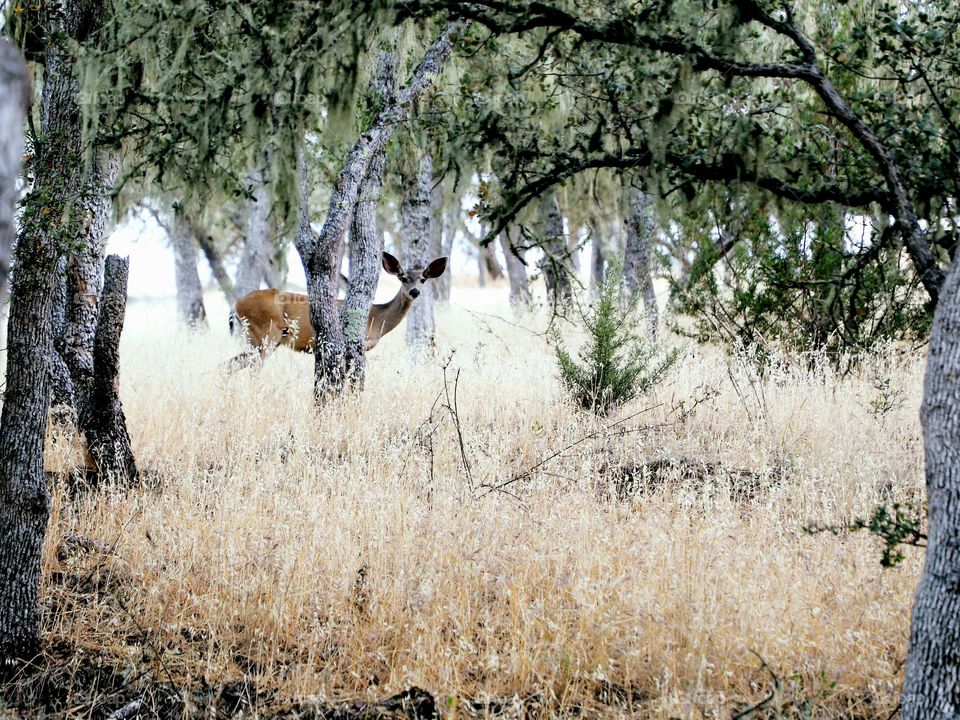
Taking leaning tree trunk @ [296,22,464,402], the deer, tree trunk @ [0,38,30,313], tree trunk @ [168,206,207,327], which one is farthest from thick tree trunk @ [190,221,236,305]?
tree trunk @ [0,38,30,313]

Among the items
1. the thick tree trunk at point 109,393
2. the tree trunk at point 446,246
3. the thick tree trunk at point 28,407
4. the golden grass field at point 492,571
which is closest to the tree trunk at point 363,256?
the golden grass field at point 492,571

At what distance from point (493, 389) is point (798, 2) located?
5117 mm

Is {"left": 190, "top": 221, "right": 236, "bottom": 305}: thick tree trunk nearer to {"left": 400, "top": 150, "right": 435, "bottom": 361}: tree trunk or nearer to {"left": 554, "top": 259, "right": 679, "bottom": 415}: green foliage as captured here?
{"left": 400, "top": 150, "right": 435, "bottom": 361}: tree trunk

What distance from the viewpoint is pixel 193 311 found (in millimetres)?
21141

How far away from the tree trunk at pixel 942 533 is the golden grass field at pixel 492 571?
21.7 inches

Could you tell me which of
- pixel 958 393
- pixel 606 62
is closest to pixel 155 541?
pixel 606 62

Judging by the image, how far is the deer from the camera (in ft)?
39.3

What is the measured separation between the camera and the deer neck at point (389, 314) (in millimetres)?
12664

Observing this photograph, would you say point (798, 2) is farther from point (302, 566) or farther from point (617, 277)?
point (302, 566)

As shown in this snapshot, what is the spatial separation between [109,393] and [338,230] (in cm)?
288

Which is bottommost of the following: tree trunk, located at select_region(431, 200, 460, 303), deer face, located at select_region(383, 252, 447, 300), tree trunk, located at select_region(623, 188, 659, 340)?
deer face, located at select_region(383, 252, 447, 300)

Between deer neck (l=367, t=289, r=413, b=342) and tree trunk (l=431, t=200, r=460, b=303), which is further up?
tree trunk (l=431, t=200, r=460, b=303)

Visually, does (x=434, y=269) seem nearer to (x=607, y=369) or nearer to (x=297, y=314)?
(x=297, y=314)

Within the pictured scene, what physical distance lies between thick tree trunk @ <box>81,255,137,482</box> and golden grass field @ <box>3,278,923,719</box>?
250 mm
